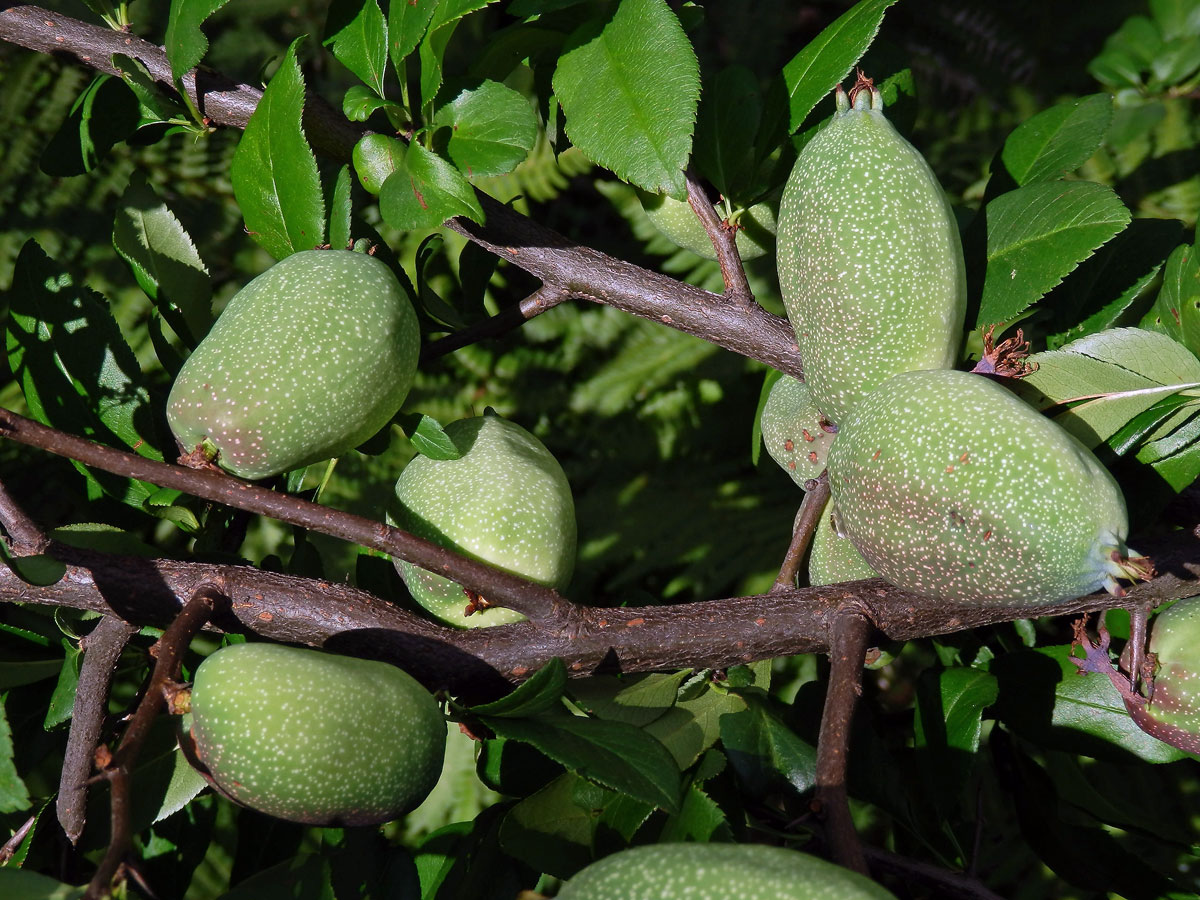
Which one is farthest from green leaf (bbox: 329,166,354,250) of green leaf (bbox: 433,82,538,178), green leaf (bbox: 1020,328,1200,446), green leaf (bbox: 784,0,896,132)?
green leaf (bbox: 1020,328,1200,446)

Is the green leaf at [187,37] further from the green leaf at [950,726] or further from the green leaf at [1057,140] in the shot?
the green leaf at [950,726]

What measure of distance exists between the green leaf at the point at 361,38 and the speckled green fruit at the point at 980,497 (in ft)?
2.10

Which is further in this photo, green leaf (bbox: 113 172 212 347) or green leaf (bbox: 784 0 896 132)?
green leaf (bbox: 113 172 212 347)

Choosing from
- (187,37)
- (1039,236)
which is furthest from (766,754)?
(187,37)

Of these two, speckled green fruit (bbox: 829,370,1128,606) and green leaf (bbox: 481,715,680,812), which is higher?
speckled green fruit (bbox: 829,370,1128,606)

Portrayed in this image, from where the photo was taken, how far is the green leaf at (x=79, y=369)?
3.60 ft

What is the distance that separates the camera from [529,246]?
44.2 inches

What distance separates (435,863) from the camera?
1.10 m

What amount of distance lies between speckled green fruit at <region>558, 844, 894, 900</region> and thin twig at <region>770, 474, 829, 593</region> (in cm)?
45

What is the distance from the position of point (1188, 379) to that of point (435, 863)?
947 millimetres

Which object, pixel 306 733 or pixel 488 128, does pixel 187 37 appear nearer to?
pixel 488 128

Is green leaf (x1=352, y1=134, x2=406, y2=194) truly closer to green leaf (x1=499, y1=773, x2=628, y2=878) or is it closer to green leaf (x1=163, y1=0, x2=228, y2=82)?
green leaf (x1=163, y1=0, x2=228, y2=82)

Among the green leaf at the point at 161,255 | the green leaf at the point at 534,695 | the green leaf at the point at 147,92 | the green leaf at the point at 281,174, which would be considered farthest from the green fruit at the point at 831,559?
the green leaf at the point at 147,92

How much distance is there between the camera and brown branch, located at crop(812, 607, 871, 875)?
69 cm
